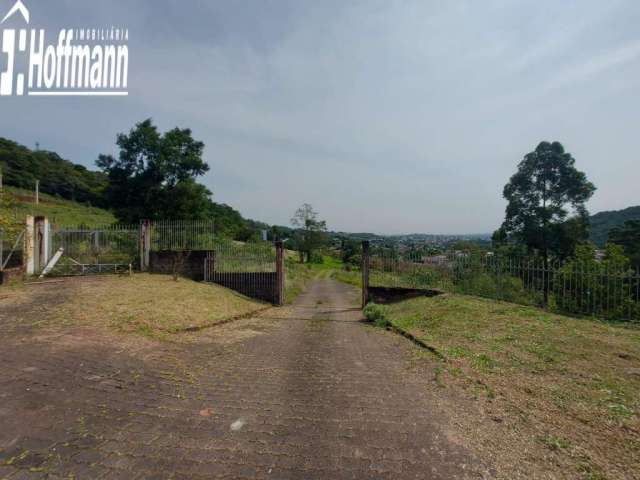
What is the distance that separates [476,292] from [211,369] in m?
8.79

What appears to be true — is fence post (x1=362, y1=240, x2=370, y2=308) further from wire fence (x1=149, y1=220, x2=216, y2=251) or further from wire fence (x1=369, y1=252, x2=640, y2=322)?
wire fence (x1=149, y1=220, x2=216, y2=251)

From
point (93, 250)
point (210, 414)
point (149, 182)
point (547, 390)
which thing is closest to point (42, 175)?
point (149, 182)

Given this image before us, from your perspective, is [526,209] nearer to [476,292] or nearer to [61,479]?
[476,292]

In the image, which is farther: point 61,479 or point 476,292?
point 476,292

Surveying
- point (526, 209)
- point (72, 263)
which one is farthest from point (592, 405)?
point (526, 209)

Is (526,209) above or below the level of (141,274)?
above

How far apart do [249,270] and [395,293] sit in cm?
633

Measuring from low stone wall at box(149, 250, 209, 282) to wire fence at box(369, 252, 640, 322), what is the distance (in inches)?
306

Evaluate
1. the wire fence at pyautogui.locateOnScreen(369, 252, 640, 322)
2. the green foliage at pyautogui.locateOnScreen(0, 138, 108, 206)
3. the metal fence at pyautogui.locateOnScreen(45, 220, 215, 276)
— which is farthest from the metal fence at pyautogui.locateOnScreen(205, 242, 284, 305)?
the green foliage at pyautogui.locateOnScreen(0, 138, 108, 206)

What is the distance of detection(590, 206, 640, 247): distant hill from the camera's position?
96.8 feet

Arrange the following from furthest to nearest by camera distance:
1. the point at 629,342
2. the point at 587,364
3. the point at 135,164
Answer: the point at 135,164
the point at 629,342
the point at 587,364

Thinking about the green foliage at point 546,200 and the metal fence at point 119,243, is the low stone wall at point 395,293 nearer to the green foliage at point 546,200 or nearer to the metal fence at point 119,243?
the metal fence at point 119,243

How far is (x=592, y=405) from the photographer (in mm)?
3422

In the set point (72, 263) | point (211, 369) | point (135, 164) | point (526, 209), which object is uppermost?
point (135, 164)
